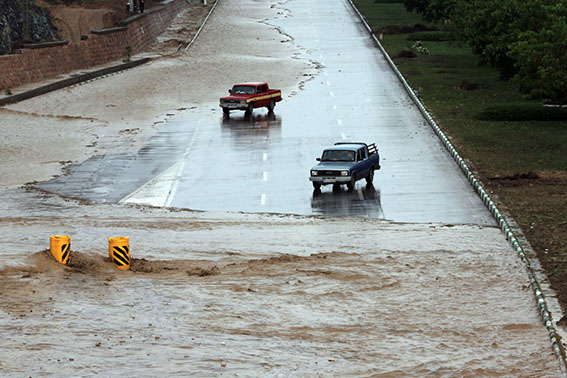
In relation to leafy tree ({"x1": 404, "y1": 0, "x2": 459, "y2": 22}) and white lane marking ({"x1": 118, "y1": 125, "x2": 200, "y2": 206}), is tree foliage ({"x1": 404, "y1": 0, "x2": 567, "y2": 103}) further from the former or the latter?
white lane marking ({"x1": 118, "y1": 125, "x2": 200, "y2": 206})

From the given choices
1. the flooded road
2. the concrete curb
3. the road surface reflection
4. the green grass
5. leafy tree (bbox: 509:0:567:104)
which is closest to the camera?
the flooded road

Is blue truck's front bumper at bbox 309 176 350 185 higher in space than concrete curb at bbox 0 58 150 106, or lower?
higher

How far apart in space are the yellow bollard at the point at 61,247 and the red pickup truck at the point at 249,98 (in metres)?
32.9

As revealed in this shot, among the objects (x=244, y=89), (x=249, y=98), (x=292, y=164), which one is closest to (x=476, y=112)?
(x=249, y=98)

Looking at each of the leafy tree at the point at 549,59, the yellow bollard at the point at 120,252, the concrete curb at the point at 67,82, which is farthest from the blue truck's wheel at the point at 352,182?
the concrete curb at the point at 67,82

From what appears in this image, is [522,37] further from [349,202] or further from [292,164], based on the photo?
[349,202]

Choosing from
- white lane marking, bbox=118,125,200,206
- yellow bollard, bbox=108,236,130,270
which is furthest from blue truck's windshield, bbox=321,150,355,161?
yellow bollard, bbox=108,236,130,270

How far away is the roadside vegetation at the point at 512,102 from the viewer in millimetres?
30453

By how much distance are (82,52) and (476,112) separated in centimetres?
3217

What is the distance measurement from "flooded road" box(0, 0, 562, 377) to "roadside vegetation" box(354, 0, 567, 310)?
57.1 inches

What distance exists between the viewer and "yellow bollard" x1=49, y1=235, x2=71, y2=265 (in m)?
22.4

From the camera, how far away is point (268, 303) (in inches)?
822

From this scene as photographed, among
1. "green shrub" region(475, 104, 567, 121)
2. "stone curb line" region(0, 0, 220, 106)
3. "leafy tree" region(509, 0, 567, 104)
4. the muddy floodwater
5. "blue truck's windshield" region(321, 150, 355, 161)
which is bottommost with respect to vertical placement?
"stone curb line" region(0, 0, 220, 106)

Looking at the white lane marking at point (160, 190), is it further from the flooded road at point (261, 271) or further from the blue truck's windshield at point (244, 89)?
the blue truck's windshield at point (244, 89)
